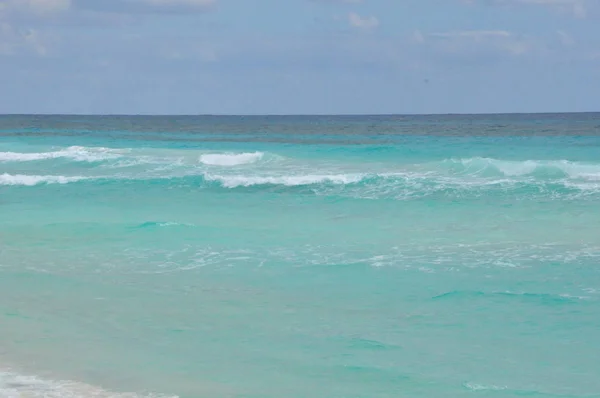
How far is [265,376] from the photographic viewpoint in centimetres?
815

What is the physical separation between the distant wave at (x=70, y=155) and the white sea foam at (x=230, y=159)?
387cm

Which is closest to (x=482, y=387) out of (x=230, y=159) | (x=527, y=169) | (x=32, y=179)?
(x=527, y=169)

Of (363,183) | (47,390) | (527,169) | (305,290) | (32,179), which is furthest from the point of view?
(32,179)

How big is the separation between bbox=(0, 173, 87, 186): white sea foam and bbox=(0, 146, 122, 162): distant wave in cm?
579

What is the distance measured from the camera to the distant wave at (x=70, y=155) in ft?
109

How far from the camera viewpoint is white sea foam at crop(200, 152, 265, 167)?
31.4m

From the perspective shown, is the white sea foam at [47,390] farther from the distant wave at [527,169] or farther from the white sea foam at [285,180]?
the distant wave at [527,169]

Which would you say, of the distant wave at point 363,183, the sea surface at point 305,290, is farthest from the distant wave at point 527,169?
the sea surface at point 305,290

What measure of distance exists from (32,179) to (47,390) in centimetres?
1910

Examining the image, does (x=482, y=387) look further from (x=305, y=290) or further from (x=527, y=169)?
(x=527, y=169)

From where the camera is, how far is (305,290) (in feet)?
36.7

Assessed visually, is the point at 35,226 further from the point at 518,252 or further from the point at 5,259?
the point at 518,252

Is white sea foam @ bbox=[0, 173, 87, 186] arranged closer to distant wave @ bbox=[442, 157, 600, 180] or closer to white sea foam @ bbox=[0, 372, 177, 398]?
distant wave @ bbox=[442, 157, 600, 180]

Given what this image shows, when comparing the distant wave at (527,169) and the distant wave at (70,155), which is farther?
the distant wave at (70,155)
